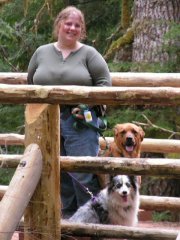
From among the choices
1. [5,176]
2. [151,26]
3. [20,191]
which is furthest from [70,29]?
[5,176]

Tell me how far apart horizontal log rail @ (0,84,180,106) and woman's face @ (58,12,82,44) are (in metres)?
1.20

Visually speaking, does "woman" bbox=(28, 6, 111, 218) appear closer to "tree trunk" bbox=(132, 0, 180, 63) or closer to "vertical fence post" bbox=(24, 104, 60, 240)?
"vertical fence post" bbox=(24, 104, 60, 240)

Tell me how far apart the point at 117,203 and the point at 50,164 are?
1723mm

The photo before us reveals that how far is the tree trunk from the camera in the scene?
11297 millimetres

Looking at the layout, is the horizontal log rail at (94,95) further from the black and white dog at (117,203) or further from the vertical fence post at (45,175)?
the black and white dog at (117,203)

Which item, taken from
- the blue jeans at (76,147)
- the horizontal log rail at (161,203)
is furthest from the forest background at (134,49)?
the blue jeans at (76,147)

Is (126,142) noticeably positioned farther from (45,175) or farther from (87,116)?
(45,175)

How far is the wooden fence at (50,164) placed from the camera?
4.45 m

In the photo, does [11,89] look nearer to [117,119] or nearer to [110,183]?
[110,183]

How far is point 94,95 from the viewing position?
4480mm

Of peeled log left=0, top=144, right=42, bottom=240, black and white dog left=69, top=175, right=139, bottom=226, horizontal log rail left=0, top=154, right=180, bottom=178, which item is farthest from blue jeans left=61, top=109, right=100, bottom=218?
peeled log left=0, top=144, right=42, bottom=240

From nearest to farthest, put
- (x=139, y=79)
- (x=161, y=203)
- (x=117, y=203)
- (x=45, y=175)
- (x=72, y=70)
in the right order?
(x=45, y=175), (x=72, y=70), (x=117, y=203), (x=139, y=79), (x=161, y=203)

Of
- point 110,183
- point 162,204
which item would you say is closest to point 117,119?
point 162,204

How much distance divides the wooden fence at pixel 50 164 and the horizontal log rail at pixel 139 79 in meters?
1.43
